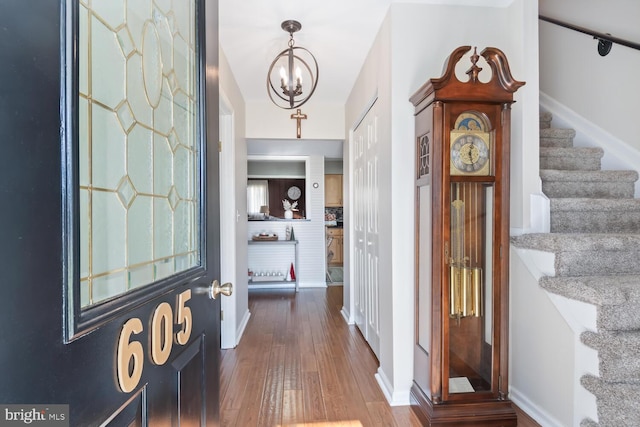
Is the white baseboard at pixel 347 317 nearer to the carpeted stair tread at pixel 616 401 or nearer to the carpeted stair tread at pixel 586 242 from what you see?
the carpeted stair tread at pixel 586 242

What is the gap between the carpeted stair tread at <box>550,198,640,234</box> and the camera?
2236 mm

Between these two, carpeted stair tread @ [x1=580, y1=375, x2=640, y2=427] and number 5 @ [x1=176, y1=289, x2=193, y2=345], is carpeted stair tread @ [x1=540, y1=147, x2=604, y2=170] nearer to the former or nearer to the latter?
carpeted stair tread @ [x1=580, y1=375, x2=640, y2=427]

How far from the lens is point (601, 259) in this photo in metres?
1.89

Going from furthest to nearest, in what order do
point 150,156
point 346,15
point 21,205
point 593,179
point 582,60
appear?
point 582,60 → point 593,179 → point 346,15 → point 150,156 → point 21,205

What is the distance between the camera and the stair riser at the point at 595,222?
225 centimetres

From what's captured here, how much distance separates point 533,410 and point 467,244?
40.8 inches

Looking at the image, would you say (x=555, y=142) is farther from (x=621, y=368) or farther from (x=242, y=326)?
(x=242, y=326)

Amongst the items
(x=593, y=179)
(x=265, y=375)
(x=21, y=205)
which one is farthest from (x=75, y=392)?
(x=593, y=179)

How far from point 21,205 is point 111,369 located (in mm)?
338

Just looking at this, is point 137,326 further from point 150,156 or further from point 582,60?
point 582,60

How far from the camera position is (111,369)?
620 millimetres

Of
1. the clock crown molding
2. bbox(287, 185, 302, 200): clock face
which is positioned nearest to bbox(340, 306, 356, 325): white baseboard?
the clock crown molding

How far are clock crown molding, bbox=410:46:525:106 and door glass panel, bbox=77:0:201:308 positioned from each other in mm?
1300

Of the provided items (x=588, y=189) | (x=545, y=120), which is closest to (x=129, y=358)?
(x=588, y=189)
